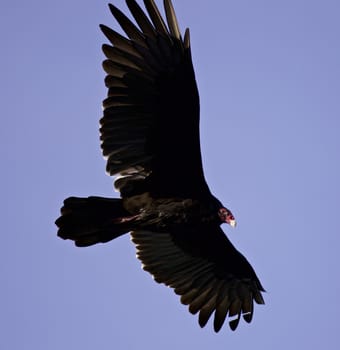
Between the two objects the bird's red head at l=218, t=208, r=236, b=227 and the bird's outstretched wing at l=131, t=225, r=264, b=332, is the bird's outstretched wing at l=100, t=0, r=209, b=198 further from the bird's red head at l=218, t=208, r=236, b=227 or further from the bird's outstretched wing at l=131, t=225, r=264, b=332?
the bird's outstretched wing at l=131, t=225, r=264, b=332

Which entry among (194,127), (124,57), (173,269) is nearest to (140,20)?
(124,57)

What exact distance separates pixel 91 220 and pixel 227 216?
4.21 feet

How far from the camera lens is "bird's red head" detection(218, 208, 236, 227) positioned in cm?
785

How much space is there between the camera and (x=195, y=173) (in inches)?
306

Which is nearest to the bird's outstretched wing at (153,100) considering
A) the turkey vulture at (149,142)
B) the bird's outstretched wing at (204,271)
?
the turkey vulture at (149,142)

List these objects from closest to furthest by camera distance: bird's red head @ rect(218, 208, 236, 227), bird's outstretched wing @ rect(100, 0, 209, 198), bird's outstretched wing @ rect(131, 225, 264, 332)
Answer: bird's outstretched wing @ rect(100, 0, 209, 198)
bird's red head @ rect(218, 208, 236, 227)
bird's outstretched wing @ rect(131, 225, 264, 332)

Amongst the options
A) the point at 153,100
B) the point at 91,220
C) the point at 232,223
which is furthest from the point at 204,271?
the point at 153,100

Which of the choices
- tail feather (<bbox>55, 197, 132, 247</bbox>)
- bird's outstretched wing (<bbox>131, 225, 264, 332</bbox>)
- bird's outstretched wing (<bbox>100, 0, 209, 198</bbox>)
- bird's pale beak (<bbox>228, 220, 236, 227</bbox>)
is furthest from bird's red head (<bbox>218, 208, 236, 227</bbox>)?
tail feather (<bbox>55, 197, 132, 247</bbox>)

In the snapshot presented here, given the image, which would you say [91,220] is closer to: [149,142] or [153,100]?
[149,142]

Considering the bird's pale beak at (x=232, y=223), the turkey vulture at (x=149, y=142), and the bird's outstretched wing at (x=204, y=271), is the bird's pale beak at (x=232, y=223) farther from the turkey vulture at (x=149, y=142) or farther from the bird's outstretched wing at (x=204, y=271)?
the bird's outstretched wing at (x=204, y=271)

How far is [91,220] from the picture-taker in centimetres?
770

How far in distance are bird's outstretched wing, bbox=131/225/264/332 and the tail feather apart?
0.72 meters

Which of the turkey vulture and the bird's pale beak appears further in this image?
the bird's pale beak

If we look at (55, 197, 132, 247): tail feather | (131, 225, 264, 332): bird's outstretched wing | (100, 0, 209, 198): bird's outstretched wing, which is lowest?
(131, 225, 264, 332): bird's outstretched wing
